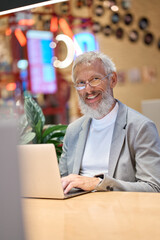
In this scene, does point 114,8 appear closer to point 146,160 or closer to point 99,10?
point 99,10

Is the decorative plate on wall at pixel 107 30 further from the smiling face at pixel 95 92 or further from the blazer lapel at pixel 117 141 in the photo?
the blazer lapel at pixel 117 141

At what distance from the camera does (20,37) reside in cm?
730

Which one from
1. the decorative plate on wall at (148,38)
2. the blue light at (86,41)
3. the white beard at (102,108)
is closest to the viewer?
the white beard at (102,108)

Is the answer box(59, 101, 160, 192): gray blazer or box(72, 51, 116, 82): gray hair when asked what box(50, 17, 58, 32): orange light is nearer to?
box(72, 51, 116, 82): gray hair

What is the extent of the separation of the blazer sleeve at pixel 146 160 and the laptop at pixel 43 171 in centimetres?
30

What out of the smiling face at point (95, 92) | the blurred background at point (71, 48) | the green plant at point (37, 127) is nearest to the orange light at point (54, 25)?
the blurred background at point (71, 48)

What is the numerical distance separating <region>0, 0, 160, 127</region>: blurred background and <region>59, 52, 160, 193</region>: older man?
401 centimetres

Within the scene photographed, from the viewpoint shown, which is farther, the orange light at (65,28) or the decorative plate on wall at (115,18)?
the orange light at (65,28)

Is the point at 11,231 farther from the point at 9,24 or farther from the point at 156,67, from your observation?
the point at 9,24

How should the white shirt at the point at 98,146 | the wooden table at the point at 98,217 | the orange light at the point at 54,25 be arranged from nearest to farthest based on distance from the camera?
the wooden table at the point at 98,217, the white shirt at the point at 98,146, the orange light at the point at 54,25

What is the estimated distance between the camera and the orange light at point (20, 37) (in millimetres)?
7258

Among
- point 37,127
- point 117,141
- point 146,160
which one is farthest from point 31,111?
point 146,160

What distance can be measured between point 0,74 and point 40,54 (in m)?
0.79

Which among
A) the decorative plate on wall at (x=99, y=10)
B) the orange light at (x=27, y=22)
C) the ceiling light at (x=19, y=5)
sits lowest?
the ceiling light at (x=19, y=5)
